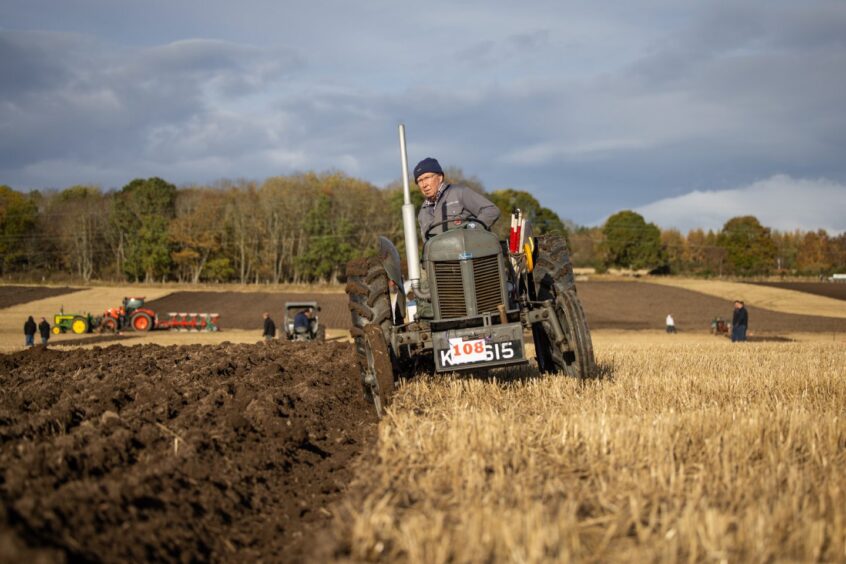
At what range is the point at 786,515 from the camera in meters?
3.69

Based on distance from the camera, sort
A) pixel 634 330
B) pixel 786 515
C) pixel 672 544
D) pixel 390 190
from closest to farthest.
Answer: pixel 672 544 < pixel 786 515 < pixel 634 330 < pixel 390 190

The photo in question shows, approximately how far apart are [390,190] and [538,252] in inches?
3097

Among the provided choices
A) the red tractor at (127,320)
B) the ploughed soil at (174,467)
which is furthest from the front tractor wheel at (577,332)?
the red tractor at (127,320)

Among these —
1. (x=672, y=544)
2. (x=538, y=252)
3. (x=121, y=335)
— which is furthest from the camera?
(x=121, y=335)

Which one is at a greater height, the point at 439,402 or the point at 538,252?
the point at 538,252

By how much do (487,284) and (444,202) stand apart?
39.3 inches

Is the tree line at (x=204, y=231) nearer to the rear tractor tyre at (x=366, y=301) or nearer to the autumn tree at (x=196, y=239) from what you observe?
the autumn tree at (x=196, y=239)

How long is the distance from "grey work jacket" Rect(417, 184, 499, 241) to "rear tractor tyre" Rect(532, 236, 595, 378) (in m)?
0.92

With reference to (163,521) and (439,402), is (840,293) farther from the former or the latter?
(163,521)

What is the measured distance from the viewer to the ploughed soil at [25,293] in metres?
55.8

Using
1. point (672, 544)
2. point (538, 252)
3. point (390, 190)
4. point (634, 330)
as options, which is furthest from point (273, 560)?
point (390, 190)

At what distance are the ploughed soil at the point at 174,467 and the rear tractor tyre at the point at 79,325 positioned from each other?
1278 inches

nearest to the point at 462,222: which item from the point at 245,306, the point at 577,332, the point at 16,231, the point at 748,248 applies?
the point at 577,332

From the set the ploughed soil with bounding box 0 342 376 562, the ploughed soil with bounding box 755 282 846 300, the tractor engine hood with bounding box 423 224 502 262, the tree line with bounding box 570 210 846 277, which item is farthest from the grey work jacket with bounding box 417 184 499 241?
the tree line with bounding box 570 210 846 277
